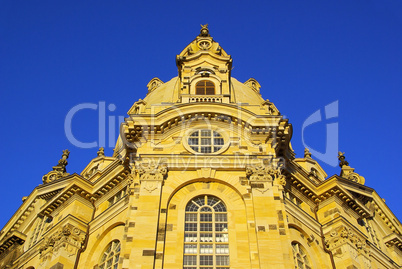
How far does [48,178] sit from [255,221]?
23.7 meters

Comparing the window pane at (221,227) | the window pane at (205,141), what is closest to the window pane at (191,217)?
the window pane at (221,227)

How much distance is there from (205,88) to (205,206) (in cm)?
1358

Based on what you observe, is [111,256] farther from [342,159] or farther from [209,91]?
[342,159]

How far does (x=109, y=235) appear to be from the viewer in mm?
33344

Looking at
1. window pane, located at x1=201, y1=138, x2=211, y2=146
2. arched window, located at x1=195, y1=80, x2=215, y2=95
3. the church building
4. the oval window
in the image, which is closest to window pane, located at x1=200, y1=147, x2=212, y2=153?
the oval window

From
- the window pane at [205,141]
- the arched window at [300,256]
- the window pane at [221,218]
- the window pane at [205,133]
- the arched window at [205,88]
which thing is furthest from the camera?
the arched window at [205,88]

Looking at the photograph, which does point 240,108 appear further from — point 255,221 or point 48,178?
point 48,178

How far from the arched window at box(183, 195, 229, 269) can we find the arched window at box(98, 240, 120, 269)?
18.2ft

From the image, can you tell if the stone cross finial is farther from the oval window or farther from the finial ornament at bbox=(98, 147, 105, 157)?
the oval window

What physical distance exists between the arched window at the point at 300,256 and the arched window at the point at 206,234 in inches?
229

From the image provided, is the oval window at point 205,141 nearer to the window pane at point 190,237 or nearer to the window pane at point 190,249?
the window pane at point 190,237

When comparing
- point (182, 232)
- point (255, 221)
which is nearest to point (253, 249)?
point (255, 221)

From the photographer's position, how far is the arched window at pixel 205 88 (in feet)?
133

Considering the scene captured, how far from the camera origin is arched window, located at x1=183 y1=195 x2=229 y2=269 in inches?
1070
